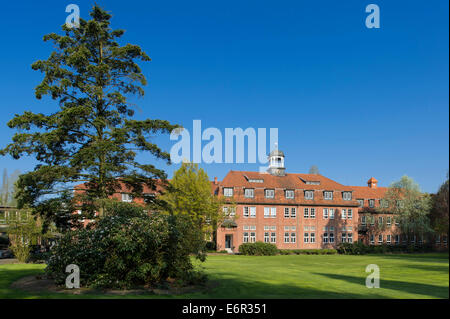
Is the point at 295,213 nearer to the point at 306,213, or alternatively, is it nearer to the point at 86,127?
the point at 306,213

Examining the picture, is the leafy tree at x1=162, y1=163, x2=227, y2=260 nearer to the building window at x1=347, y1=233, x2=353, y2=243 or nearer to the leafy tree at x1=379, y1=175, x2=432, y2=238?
the building window at x1=347, y1=233, x2=353, y2=243

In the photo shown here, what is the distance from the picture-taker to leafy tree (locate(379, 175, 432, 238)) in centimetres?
5672

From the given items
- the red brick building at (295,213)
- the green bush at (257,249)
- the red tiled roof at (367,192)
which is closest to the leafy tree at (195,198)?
the green bush at (257,249)

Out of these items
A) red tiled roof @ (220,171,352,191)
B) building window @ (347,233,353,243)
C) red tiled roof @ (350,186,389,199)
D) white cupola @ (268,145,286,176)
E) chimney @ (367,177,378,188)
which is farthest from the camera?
chimney @ (367,177,378,188)

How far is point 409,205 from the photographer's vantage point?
5800 cm

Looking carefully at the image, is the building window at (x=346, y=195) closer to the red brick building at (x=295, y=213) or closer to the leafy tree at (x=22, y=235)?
the red brick building at (x=295, y=213)

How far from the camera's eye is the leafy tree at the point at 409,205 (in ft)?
186

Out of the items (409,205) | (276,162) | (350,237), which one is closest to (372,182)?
(409,205)

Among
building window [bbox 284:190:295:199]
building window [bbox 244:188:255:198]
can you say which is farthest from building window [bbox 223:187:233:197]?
building window [bbox 284:190:295:199]

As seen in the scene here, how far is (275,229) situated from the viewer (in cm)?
5747

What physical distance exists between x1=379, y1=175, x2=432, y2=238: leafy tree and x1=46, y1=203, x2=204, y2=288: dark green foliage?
171ft
